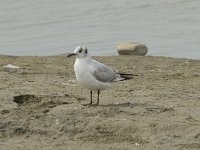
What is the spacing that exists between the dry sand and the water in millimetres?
4112

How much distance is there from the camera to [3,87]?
10.3 metres

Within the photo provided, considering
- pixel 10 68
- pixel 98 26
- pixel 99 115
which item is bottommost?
pixel 99 115

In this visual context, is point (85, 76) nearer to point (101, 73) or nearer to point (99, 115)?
point (101, 73)

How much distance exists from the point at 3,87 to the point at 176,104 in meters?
2.48

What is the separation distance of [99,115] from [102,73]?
67 cm

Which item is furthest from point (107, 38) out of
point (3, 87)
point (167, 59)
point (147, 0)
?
point (3, 87)

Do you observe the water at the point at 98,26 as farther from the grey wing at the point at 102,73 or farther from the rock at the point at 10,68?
the grey wing at the point at 102,73

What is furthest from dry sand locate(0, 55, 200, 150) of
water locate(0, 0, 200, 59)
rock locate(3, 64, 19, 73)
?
water locate(0, 0, 200, 59)

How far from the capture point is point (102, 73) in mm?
9258

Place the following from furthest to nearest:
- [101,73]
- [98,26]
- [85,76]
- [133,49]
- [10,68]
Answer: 1. [98,26]
2. [133,49]
3. [10,68]
4. [101,73]
5. [85,76]

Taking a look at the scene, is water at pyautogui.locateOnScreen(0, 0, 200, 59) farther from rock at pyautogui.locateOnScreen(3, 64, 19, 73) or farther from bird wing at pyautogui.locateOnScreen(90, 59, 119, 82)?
bird wing at pyautogui.locateOnScreen(90, 59, 119, 82)

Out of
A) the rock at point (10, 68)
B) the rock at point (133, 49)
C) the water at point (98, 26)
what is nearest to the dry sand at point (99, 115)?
the rock at point (10, 68)

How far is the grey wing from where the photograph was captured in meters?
9.18

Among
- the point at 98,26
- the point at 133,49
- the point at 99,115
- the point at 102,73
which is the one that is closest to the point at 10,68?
the point at 102,73
